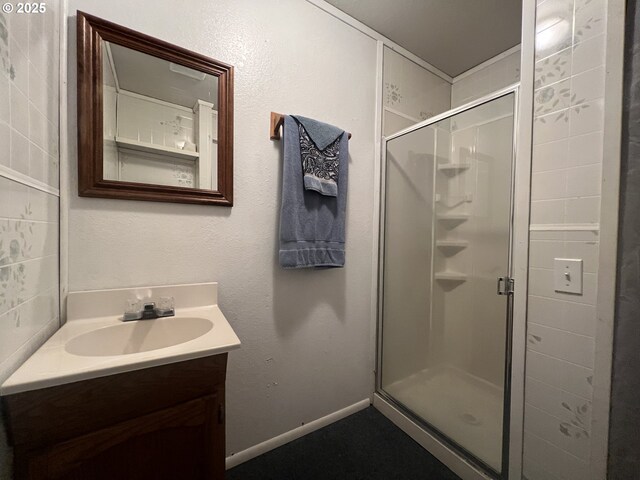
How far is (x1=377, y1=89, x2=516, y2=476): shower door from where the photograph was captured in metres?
1.14

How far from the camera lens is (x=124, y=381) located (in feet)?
1.92

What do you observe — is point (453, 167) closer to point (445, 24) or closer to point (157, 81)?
point (445, 24)

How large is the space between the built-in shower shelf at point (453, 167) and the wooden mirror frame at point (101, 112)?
1.10m

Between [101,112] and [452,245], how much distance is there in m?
1.67

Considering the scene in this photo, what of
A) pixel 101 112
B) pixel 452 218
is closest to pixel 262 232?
pixel 101 112

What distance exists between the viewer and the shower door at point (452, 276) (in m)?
1.14

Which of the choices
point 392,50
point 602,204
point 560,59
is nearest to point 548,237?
point 602,204

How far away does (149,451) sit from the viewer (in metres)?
0.63

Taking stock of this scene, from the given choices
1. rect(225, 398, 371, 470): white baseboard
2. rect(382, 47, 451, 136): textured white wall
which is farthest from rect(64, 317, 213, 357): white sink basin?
rect(382, 47, 451, 136): textured white wall

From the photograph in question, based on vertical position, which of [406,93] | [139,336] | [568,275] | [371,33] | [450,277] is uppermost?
[371,33]

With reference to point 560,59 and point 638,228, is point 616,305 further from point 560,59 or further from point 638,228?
point 560,59

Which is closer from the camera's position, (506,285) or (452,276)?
(506,285)

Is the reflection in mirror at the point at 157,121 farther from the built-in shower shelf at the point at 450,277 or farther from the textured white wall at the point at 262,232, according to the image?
the built-in shower shelf at the point at 450,277

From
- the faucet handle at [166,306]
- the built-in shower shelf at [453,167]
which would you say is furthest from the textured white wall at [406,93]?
the faucet handle at [166,306]
